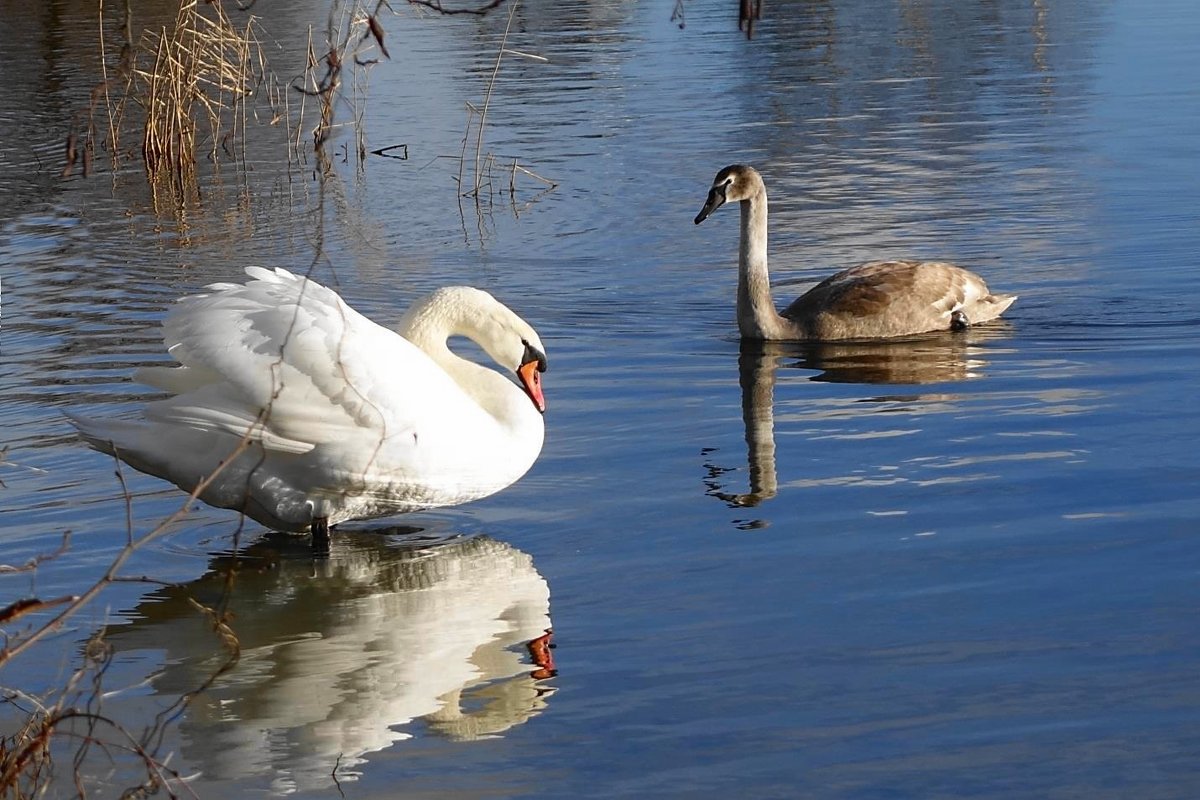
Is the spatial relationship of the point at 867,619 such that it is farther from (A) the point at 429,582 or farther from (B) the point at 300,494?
(B) the point at 300,494

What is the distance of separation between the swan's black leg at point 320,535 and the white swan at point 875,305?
→ 14.0 feet

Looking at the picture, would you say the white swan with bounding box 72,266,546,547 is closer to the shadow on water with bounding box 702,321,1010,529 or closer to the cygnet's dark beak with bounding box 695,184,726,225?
the shadow on water with bounding box 702,321,1010,529

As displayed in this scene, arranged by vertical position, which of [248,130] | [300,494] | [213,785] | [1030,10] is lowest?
[213,785]

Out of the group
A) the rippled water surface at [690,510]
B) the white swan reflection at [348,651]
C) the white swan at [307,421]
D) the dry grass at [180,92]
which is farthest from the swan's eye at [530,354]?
the dry grass at [180,92]

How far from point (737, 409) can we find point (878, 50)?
657 inches

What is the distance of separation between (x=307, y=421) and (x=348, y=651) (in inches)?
35.1

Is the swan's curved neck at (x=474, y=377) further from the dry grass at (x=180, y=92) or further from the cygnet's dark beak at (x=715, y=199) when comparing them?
the dry grass at (x=180, y=92)

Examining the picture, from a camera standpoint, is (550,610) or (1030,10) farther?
(1030,10)

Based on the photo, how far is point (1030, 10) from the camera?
91.1 ft

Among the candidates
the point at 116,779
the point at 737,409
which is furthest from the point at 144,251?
the point at 116,779

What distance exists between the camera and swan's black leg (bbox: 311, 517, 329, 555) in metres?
6.86

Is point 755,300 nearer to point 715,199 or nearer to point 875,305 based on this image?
point 875,305

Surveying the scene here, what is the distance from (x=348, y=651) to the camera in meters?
5.96

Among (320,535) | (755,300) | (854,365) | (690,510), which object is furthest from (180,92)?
(690,510)
